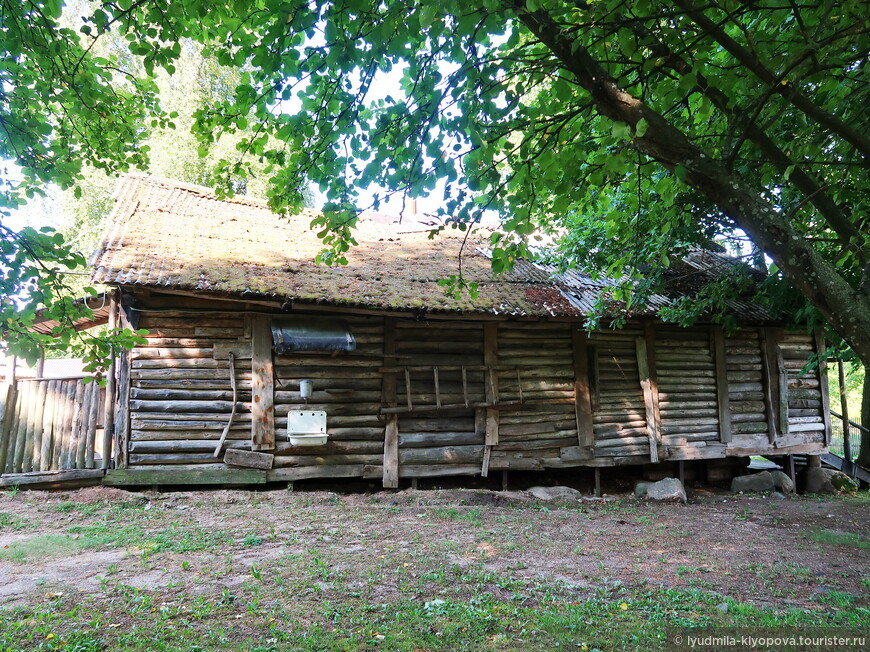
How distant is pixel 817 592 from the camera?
5.22 metres

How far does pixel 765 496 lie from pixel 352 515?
851cm

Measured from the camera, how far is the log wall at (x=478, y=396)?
8.91 meters

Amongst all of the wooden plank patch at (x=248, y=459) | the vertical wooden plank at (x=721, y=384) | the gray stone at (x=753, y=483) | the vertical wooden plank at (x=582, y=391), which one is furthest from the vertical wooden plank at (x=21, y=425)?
the gray stone at (x=753, y=483)

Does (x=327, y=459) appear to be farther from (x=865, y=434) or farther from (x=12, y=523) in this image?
(x=865, y=434)

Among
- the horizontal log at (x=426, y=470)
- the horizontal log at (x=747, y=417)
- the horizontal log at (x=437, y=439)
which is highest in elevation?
the horizontal log at (x=747, y=417)

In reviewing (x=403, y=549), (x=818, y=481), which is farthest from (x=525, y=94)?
(x=818, y=481)

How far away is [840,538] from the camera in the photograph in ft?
25.5

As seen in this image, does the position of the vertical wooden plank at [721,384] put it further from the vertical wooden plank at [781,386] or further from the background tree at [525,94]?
the background tree at [525,94]

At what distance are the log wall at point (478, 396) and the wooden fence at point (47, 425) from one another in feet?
3.07

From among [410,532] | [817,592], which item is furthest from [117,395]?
[817,592]

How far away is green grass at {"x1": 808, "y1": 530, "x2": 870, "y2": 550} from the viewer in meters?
7.45

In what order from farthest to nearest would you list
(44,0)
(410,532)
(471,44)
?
(410,532) → (44,0) → (471,44)

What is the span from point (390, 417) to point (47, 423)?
5.22 meters

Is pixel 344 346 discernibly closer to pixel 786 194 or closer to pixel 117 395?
pixel 117 395
